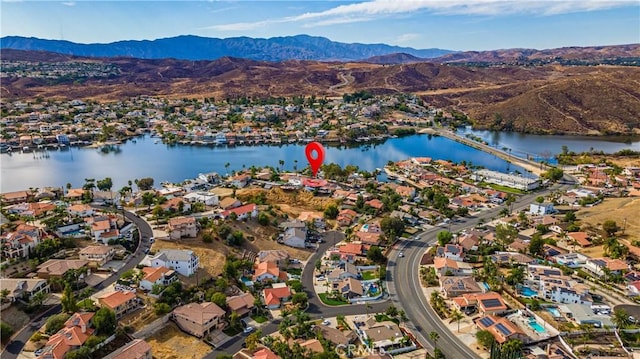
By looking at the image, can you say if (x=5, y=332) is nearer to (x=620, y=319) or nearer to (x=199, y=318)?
(x=199, y=318)

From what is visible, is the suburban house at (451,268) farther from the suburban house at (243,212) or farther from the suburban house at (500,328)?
the suburban house at (243,212)

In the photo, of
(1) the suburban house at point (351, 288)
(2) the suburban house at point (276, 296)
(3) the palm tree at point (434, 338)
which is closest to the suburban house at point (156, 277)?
(2) the suburban house at point (276, 296)

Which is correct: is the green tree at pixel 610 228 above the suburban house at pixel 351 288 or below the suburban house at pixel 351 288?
above

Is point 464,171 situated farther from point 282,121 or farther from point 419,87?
point 419,87

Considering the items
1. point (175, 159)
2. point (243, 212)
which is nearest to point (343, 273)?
point (243, 212)

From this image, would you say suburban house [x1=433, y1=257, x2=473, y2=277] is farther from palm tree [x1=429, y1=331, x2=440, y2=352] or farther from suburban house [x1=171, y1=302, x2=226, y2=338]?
suburban house [x1=171, y1=302, x2=226, y2=338]

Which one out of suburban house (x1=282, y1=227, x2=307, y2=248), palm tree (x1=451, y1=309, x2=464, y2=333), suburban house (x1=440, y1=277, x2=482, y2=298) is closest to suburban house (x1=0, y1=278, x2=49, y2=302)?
suburban house (x1=282, y1=227, x2=307, y2=248)

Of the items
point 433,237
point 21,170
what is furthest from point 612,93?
point 21,170
